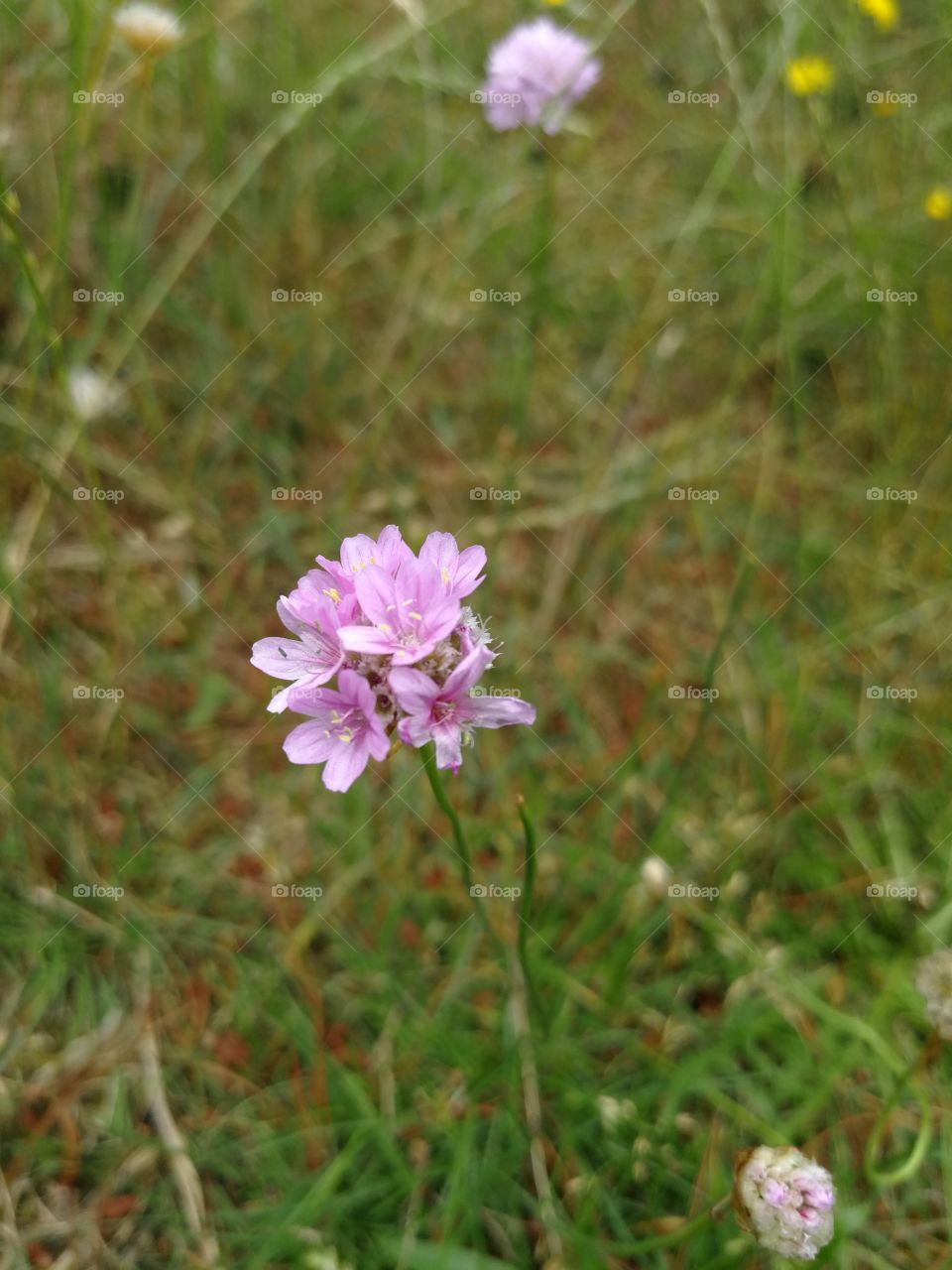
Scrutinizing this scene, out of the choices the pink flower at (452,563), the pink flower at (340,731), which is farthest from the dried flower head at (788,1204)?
the pink flower at (452,563)

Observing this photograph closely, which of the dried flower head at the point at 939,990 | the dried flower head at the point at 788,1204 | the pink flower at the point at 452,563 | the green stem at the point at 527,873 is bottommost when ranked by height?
the dried flower head at the point at 788,1204

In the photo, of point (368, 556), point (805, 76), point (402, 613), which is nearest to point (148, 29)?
point (805, 76)

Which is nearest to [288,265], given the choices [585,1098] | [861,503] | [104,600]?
[104,600]

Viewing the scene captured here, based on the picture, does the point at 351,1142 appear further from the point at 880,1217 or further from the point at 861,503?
the point at 861,503

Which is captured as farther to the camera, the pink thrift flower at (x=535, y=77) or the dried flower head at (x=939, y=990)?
the pink thrift flower at (x=535, y=77)

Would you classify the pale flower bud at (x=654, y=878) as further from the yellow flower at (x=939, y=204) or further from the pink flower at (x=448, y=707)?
the yellow flower at (x=939, y=204)

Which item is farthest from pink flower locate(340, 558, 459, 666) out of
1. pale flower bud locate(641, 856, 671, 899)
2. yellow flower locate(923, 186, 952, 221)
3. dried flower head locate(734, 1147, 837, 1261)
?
yellow flower locate(923, 186, 952, 221)

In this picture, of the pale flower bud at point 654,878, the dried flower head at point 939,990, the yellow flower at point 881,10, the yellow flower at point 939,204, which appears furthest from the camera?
the yellow flower at point 881,10
